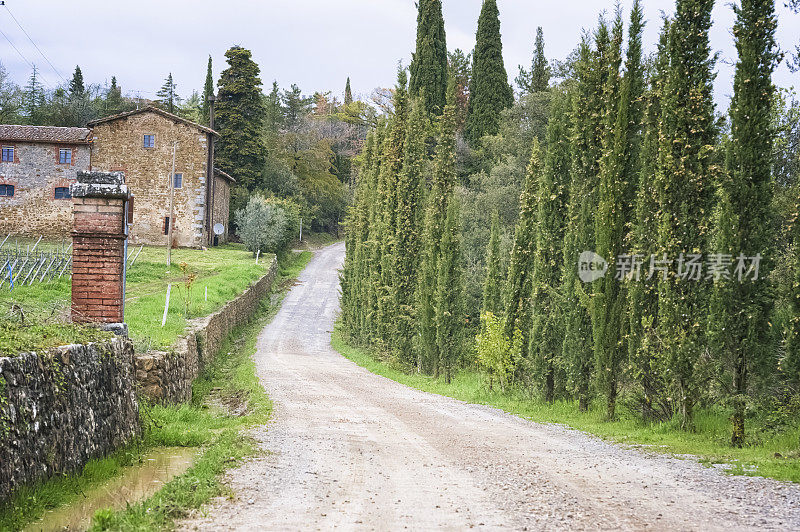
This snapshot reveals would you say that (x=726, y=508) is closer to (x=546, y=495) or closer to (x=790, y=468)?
(x=546, y=495)

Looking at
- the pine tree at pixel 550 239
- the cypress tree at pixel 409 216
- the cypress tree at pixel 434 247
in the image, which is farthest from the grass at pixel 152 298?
the pine tree at pixel 550 239

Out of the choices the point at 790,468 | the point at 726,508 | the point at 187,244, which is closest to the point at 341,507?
the point at 726,508

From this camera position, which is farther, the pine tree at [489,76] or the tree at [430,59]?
the tree at [430,59]

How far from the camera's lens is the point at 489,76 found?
48594 mm

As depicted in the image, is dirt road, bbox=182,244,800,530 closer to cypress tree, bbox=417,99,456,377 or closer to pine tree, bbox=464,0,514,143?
cypress tree, bbox=417,99,456,377

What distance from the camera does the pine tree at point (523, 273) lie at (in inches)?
723

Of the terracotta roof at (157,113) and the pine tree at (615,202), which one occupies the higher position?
the terracotta roof at (157,113)

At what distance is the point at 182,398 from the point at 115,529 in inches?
379

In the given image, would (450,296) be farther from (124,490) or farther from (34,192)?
(34,192)

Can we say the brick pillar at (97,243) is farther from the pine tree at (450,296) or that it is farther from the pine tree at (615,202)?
the pine tree at (450,296)

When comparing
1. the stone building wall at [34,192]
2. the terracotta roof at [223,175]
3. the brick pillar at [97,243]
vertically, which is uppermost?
the terracotta roof at [223,175]

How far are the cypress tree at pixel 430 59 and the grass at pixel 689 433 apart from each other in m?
35.4

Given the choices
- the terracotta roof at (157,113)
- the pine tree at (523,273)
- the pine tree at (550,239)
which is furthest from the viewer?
the terracotta roof at (157,113)

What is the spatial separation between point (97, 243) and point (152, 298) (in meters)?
14.6
